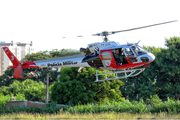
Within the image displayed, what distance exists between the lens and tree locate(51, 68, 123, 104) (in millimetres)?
34219

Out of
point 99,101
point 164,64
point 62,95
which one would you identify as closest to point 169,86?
point 164,64

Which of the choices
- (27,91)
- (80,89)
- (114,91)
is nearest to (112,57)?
(80,89)

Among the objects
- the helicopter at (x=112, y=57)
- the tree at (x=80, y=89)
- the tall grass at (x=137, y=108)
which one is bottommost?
the tall grass at (x=137, y=108)

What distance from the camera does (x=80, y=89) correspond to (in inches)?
1351

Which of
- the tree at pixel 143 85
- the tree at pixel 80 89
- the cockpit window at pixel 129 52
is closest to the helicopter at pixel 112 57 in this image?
Result: the cockpit window at pixel 129 52

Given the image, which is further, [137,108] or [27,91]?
[27,91]

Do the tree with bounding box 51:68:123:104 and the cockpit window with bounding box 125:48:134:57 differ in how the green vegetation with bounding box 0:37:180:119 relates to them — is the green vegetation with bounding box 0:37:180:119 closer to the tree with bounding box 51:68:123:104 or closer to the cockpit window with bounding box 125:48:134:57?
the tree with bounding box 51:68:123:104

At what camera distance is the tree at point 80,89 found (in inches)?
1347

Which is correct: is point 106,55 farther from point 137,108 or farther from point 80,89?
point 80,89

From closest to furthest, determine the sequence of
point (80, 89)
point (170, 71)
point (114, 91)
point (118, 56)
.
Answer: point (118, 56), point (80, 89), point (114, 91), point (170, 71)

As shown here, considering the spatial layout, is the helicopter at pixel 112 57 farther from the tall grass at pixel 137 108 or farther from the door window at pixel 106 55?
the tall grass at pixel 137 108

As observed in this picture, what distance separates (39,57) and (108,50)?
45.6m

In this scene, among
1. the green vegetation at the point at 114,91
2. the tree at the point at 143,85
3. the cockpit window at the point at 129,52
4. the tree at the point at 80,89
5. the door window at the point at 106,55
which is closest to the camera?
the cockpit window at the point at 129,52

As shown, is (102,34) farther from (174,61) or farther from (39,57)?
(39,57)
